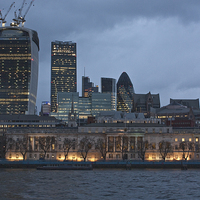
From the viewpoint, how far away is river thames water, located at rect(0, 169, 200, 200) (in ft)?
327

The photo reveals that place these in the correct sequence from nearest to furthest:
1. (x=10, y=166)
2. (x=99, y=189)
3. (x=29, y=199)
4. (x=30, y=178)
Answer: (x=29, y=199)
(x=99, y=189)
(x=30, y=178)
(x=10, y=166)

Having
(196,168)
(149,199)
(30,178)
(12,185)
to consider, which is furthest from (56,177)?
(196,168)

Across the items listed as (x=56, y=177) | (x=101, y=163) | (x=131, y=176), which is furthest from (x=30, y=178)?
(x=101, y=163)

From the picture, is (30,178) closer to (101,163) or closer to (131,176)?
(131,176)

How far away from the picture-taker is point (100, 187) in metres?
113

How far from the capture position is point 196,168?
577ft

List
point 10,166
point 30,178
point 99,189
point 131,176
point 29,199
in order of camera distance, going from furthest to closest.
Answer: point 10,166, point 131,176, point 30,178, point 99,189, point 29,199

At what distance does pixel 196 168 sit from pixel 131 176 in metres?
47.3

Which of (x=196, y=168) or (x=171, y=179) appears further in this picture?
(x=196, y=168)

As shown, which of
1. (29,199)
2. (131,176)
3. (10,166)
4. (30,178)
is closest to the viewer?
(29,199)

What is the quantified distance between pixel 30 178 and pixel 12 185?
16.6 meters

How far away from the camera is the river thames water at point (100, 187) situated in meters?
99.6

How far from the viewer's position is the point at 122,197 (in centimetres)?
9819

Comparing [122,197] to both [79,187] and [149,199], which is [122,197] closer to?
[149,199]
